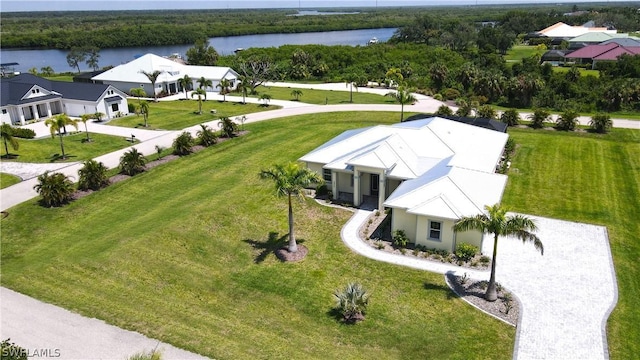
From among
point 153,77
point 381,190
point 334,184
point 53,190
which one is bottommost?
point 334,184

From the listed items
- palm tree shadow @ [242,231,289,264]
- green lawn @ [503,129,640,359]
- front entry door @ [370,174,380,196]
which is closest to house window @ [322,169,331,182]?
front entry door @ [370,174,380,196]

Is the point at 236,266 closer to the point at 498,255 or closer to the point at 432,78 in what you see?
the point at 498,255

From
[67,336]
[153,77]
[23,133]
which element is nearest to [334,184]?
[67,336]

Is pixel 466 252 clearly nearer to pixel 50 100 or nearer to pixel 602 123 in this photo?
pixel 602 123

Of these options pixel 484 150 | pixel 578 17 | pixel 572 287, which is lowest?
pixel 572 287

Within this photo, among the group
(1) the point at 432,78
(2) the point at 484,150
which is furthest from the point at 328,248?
(1) the point at 432,78

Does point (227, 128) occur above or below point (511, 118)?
above
